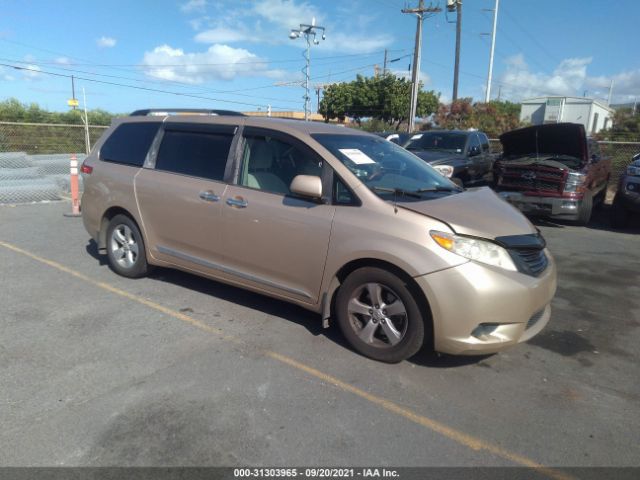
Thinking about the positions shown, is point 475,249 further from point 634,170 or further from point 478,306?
point 634,170

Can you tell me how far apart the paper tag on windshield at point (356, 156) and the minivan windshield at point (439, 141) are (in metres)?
6.44

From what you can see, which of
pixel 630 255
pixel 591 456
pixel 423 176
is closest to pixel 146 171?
pixel 423 176

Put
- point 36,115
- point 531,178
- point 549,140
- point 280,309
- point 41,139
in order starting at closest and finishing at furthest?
point 280,309
point 531,178
point 549,140
point 41,139
point 36,115

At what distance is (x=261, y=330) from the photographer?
4.13 metres

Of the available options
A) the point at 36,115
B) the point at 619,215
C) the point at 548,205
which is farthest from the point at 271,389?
the point at 36,115

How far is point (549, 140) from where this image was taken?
9211mm

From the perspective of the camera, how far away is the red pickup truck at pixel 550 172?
861cm

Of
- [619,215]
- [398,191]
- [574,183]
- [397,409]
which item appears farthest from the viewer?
[619,215]

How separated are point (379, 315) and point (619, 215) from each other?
8.00 meters

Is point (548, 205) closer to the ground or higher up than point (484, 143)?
closer to the ground

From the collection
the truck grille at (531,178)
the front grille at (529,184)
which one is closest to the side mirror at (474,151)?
the truck grille at (531,178)

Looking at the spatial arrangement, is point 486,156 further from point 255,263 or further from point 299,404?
point 299,404

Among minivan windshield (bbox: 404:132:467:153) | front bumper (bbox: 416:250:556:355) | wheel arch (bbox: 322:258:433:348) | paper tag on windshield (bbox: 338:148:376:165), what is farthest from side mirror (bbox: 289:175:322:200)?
minivan windshield (bbox: 404:132:467:153)

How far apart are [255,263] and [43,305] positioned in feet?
7.19
